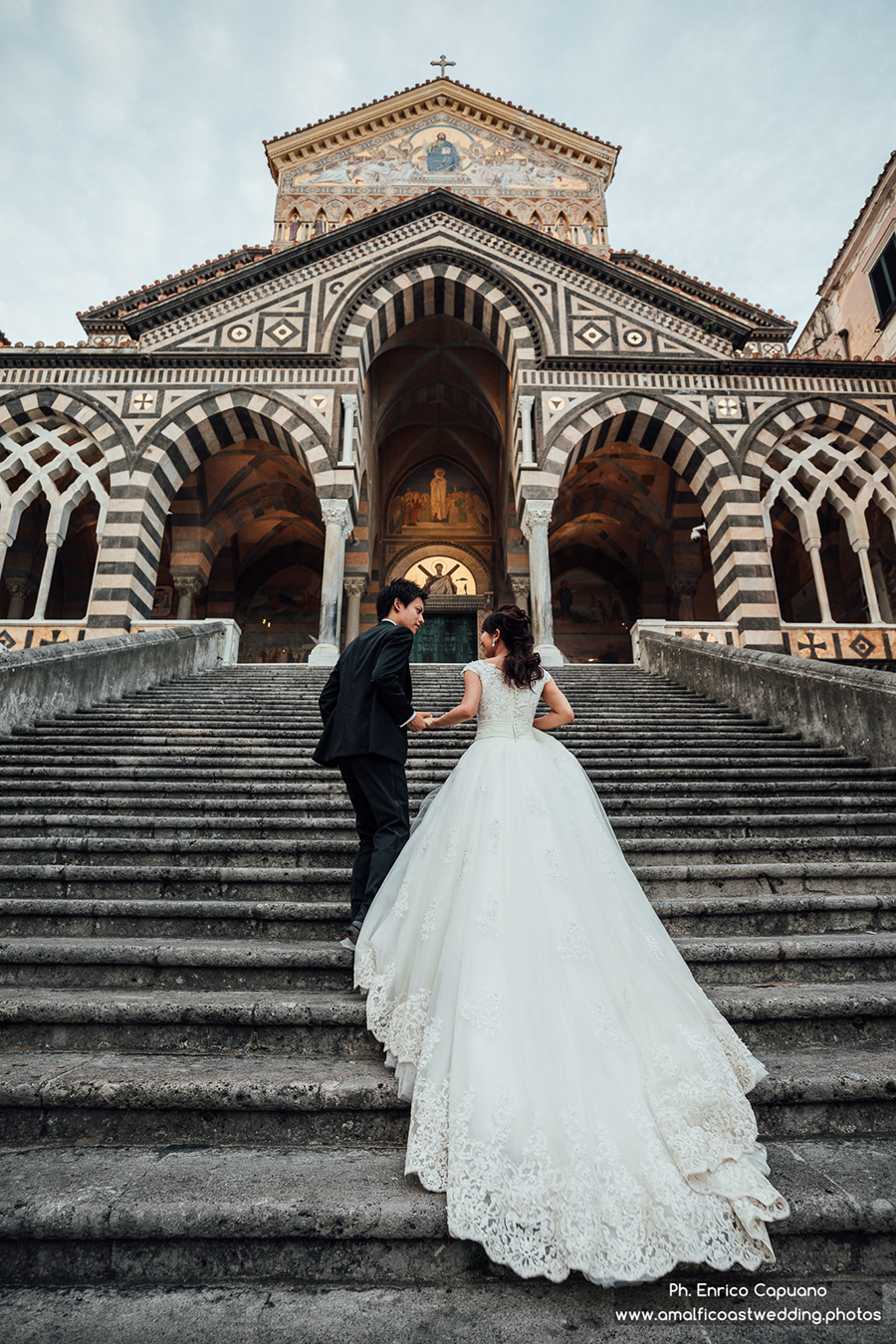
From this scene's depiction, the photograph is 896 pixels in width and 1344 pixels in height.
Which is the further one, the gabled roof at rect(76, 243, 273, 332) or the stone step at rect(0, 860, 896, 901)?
the gabled roof at rect(76, 243, 273, 332)

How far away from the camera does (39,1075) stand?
2.20m

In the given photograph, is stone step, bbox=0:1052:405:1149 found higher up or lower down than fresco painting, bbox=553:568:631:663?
lower down

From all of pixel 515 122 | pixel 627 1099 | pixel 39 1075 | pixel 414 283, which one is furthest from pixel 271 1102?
pixel 515 122

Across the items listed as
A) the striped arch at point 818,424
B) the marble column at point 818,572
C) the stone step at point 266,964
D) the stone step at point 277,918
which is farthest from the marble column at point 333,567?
the stone step at point 266,964

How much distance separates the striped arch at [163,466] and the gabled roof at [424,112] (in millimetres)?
12616

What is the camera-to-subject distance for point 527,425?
1291cm

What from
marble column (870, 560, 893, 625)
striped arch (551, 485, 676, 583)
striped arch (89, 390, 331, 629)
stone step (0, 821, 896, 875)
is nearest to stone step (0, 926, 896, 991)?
stone step (0, 821, 896, 875)

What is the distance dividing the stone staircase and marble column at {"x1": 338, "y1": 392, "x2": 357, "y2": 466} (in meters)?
8.53

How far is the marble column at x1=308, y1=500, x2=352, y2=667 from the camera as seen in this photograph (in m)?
11.8

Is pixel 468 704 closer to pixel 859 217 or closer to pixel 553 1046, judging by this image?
pixel 553 1046

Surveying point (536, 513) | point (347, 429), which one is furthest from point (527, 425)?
point (347, 429)

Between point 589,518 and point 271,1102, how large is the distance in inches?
755

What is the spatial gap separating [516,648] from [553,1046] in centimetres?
150

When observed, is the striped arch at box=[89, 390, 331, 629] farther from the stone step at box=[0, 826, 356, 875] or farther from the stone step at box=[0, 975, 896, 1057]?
the stone step at box=[0, 975, 896, 1057]
